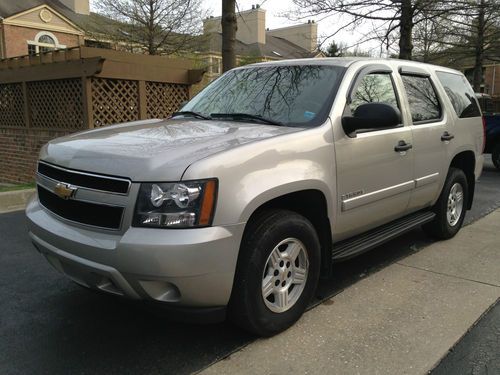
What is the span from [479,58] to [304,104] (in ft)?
73.6

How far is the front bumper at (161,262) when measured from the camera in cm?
254

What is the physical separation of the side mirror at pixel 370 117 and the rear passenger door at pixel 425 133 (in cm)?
94

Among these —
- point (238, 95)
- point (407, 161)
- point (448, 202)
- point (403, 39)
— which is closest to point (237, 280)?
point (238, 95)

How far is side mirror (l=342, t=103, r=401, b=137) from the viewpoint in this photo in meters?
3.44

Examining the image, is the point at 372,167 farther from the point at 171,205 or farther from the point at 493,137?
the point at 493,137

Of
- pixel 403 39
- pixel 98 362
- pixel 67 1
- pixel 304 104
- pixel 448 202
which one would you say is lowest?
pixel 98 362

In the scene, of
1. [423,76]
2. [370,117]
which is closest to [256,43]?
[423,76]

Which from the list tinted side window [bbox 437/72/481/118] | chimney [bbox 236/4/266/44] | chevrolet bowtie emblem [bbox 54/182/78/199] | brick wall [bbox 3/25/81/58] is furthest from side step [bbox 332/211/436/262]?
chimney [bbox 236/4/266/44]

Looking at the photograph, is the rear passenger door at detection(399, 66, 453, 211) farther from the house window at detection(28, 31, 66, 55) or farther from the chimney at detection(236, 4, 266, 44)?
the chimney at detection(236, 4, 266, 44)

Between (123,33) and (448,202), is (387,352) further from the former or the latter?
(123,33)

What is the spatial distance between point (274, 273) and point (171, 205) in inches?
34.9

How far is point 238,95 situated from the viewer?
4.08 m

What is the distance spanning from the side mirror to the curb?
546cm

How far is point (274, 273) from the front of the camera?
3.10 metres
